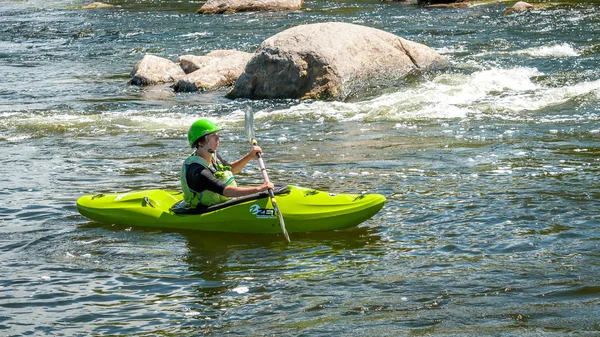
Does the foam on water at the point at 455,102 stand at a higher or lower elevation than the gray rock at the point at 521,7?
lower

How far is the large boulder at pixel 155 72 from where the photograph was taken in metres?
15.4

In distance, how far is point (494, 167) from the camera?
8.67 metres

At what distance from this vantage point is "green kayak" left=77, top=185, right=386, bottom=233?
273 inches

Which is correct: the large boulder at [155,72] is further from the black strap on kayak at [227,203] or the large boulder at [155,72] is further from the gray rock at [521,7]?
the gray rock at [521,7]

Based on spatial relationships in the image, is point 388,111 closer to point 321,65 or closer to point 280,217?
point 321,65

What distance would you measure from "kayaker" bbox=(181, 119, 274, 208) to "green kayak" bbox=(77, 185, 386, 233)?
0.42 feet

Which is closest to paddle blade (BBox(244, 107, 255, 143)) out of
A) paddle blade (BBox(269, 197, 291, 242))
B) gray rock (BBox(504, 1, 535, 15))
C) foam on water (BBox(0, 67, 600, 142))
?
paddle blade (BBox(269, 197, 291, 242))

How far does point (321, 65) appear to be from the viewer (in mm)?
12617

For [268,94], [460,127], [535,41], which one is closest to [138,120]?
[268,94]

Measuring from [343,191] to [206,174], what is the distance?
68.1 inches

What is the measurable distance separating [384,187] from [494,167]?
4.27 feet

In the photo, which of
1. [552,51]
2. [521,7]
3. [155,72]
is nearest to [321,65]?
[155,72]

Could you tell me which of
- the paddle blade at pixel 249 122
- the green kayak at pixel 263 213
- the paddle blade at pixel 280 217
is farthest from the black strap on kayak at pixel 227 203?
the paddle blade at pixel 249 122

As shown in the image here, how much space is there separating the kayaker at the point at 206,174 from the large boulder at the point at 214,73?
7.42 m
